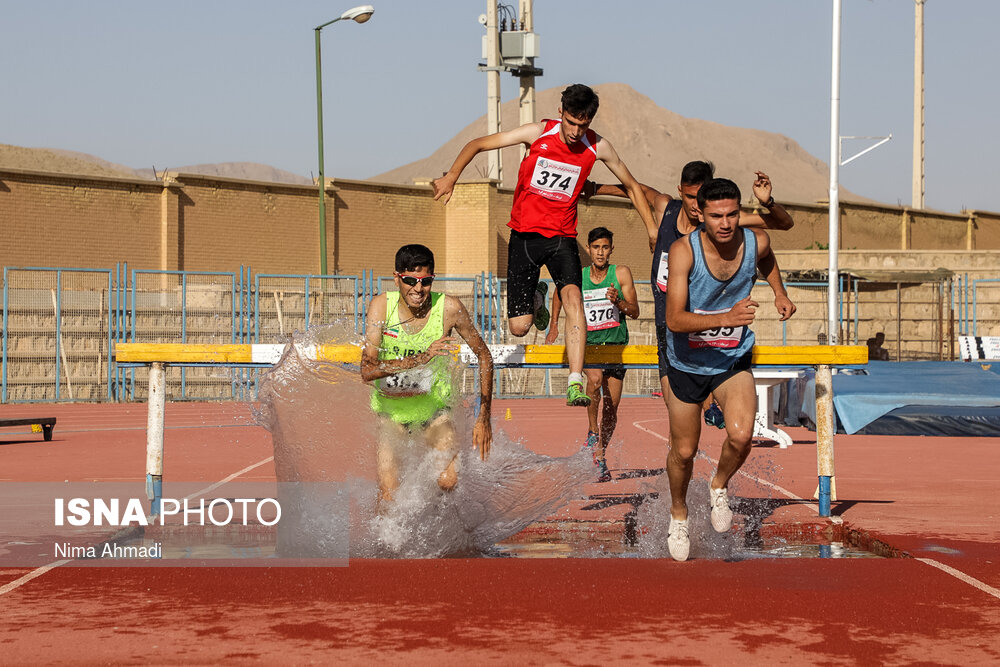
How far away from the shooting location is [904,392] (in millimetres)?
19078

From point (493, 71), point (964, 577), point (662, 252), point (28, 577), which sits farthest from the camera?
point (493, 71)

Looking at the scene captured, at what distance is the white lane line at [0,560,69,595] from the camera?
19.9 feet

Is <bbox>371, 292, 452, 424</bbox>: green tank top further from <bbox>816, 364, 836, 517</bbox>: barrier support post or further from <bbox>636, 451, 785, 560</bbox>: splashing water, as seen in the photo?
<bbox>816, 364, 836, 517</bbox>: barrier support post

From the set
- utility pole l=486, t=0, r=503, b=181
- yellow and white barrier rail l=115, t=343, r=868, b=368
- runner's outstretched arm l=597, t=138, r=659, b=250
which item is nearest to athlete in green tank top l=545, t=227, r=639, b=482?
yellow and white barrier rail l=115, t=343, r=868, b=368

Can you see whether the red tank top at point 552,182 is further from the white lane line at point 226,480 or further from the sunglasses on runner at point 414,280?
the white lane line at point 226,480

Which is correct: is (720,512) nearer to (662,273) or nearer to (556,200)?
(662,273)

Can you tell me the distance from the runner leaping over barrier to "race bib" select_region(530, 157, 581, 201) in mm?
1062

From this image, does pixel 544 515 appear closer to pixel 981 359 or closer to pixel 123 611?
pixel 123 611

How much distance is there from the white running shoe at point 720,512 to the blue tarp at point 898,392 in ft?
39.3

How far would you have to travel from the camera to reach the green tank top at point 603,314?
10.4m

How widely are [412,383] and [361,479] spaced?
0.86m

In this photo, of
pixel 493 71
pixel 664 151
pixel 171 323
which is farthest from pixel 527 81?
pixel 664 151

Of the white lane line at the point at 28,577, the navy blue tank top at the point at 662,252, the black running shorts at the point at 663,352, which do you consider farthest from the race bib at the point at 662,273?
the white lane line at the point at 28,577

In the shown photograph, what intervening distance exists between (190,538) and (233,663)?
132 inches
